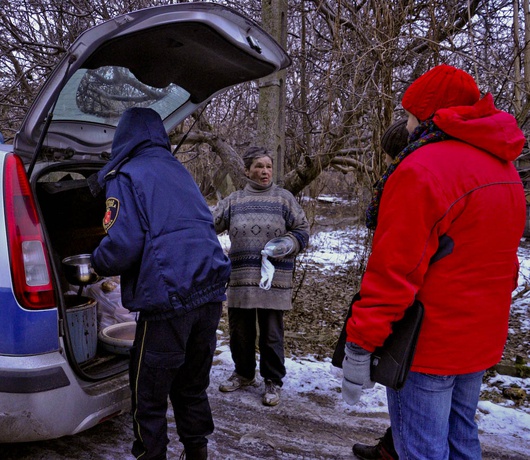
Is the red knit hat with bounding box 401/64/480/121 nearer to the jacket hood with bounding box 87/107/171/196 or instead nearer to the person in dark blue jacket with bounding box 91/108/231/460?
the person in dark blue jacket with bounding box 91/108/231/460

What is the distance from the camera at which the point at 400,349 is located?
168cm

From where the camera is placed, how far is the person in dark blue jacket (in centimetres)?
200

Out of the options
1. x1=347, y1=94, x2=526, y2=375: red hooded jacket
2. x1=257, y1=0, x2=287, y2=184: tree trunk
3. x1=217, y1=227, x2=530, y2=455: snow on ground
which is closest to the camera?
x1=347, y1=94, x2=526, y2=375: red hooded jacket

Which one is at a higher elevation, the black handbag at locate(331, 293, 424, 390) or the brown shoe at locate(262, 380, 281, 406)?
the black handbag at locate(331, 293, 424, 390)

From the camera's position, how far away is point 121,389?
242cm

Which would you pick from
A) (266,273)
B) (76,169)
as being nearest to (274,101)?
(266,273)

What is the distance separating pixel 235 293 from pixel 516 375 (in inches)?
98.6

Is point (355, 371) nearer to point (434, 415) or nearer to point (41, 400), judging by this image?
point (434, 415)

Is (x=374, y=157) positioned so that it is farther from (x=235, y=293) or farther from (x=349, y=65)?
(x=235, y=293)

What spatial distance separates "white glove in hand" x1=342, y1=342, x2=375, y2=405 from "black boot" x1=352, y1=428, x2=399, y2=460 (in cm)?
100

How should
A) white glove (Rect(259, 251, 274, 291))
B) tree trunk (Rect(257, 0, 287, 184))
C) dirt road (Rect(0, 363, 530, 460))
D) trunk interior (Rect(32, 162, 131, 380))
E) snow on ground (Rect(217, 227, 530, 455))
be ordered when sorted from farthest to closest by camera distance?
tree trunk (Rect(257, 0, 287, 184)), white glove (Rect(259, 251, 274, 291)), snow on ground (Rect(217, 227, 530, 455)), trunk interior (Rect(32, 162, 131, 380)), dirt road (Rect(0, 363, 530, 460))

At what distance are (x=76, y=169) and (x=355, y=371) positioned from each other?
85.4 inches

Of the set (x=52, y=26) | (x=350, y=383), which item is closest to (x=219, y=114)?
(x=52, y=26)

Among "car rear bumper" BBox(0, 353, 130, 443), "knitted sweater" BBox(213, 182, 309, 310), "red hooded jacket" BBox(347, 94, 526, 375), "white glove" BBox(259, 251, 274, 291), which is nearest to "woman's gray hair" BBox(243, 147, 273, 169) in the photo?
"knitted sweater" BBox(213, 182, 309, 310)
